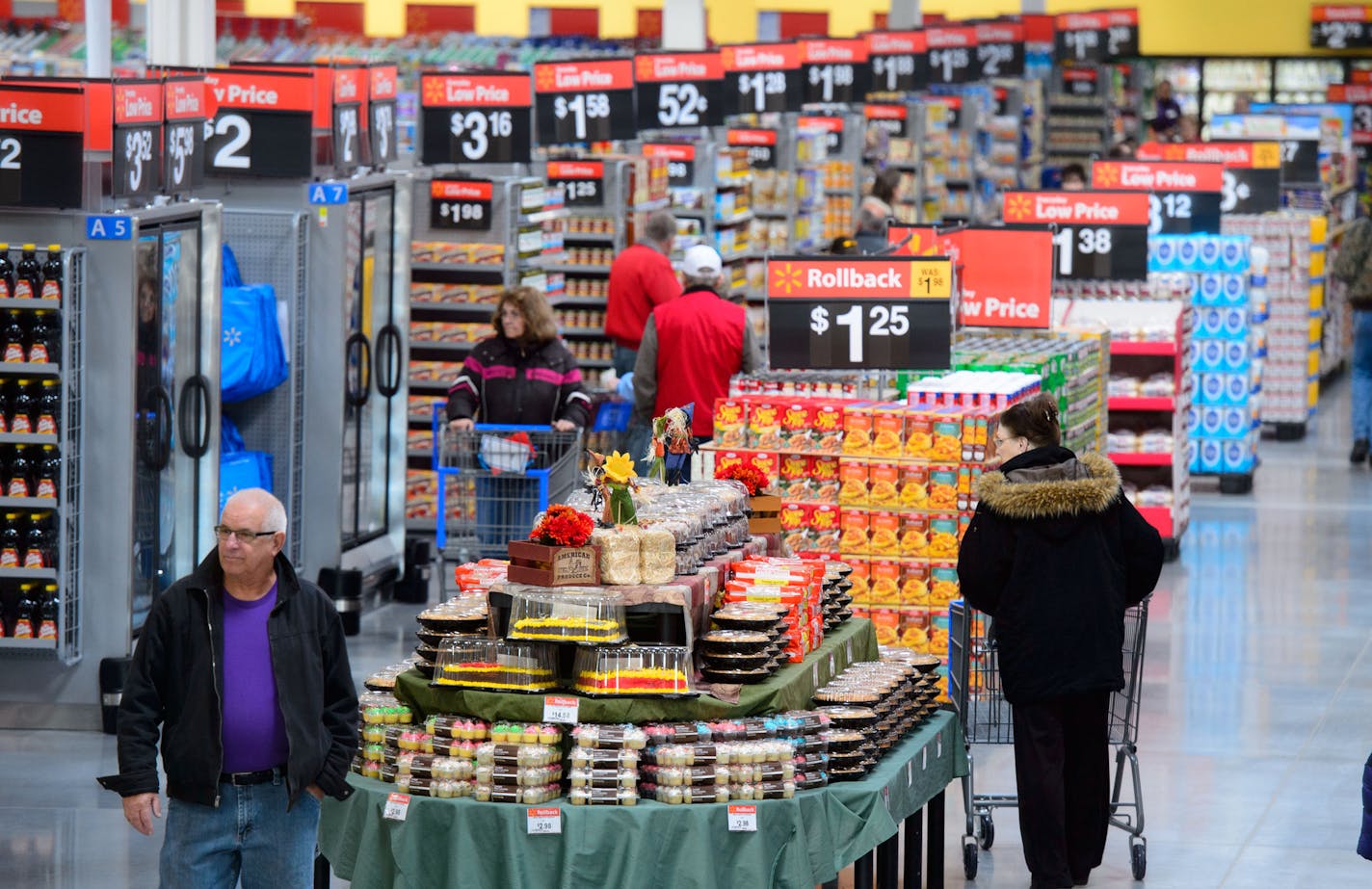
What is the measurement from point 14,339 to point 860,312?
3459 mm

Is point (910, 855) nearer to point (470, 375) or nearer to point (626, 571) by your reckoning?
point (626, 571)

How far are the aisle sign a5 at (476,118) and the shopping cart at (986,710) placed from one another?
20.9 ft

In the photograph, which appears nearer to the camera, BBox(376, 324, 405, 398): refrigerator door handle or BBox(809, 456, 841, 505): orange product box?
BBox(809, 456, 841, 505): orange product box

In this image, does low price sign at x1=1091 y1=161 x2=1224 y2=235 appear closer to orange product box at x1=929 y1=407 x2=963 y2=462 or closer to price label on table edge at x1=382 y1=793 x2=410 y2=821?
orange product box at x1=929 y1=407 x2=963 y2=462

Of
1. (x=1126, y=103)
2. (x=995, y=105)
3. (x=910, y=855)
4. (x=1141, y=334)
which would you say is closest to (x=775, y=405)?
(x=910, y=855)

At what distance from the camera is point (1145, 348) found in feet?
43.5

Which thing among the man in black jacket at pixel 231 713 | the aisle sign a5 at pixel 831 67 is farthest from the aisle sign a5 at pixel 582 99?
the man in black jacket at pixel 231 713

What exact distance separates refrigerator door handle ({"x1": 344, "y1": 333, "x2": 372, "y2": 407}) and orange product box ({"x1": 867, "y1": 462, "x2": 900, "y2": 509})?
3.66 meters

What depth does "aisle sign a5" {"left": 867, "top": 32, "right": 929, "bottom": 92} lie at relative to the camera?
72.9 feet

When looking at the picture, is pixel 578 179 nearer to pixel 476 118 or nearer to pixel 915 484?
pixel 476 118

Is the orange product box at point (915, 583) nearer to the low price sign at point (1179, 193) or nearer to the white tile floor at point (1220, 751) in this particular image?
the white tile floor at point (1220, 751)

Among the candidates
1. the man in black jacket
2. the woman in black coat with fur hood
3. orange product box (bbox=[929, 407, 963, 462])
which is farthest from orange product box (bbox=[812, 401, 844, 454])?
the man in black jacket

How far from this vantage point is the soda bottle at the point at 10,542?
921 cm

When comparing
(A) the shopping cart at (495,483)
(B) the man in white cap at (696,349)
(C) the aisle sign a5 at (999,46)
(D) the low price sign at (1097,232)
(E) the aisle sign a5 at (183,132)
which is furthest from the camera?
(C) the aisle sign a5 at (999,46)
